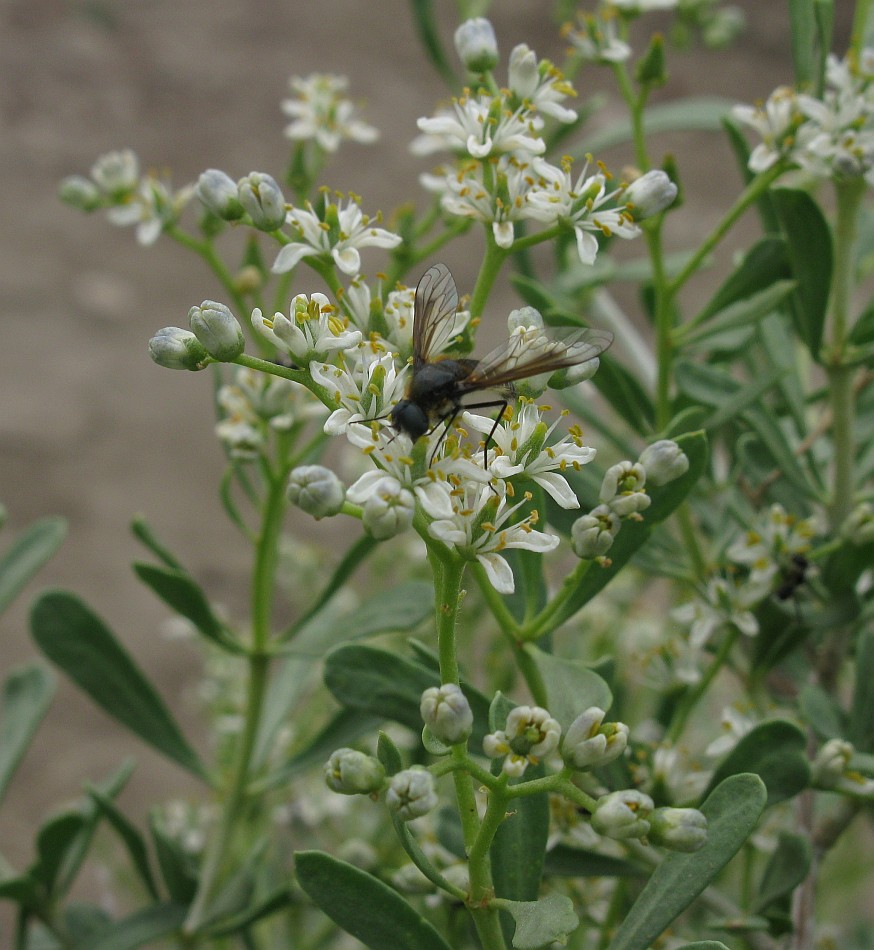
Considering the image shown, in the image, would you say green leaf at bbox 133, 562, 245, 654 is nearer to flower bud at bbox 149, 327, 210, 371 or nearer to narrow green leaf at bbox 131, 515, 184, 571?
narrow green leaf at bbox 131, 515, 184, 571

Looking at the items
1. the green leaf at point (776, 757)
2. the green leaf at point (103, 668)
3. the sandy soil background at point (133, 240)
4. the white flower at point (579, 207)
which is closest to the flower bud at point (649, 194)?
the white flower at point (579, 207)

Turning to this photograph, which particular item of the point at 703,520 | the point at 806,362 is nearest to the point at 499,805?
the point at 703,520

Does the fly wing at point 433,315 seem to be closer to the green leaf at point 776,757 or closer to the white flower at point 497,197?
the white flower at point 497,197

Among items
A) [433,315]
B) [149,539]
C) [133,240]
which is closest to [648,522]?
[433,315]

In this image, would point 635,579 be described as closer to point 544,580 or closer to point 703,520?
point 703,520

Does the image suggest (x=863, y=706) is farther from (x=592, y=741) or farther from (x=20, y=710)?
(x=20, y=710)

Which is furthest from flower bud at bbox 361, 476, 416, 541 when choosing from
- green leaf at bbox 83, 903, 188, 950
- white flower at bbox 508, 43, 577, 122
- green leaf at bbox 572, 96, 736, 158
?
green leaf at bbox 572, 96, 736, 158
